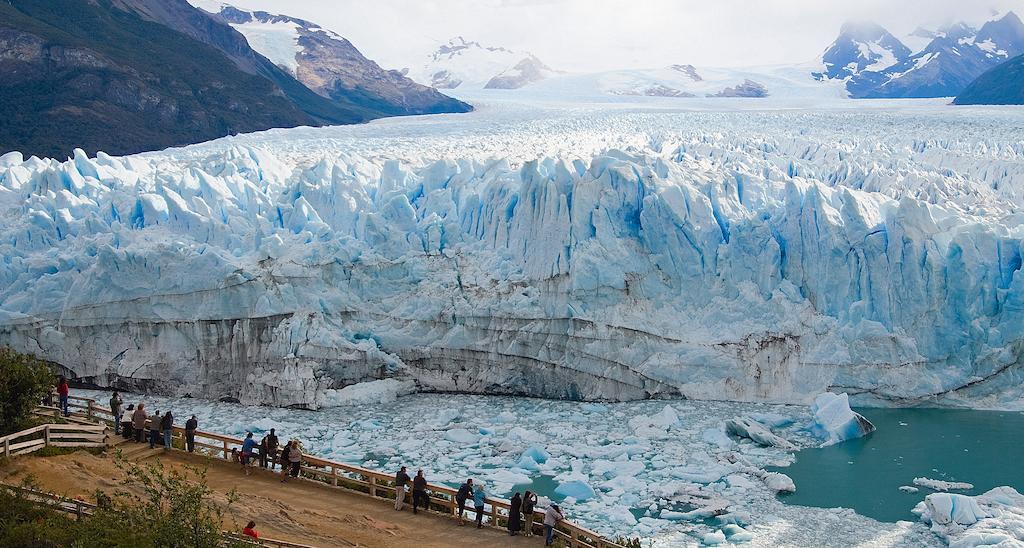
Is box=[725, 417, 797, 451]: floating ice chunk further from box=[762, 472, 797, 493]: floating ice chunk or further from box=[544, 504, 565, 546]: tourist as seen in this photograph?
box=[544, 504, 565, 546]: tourist

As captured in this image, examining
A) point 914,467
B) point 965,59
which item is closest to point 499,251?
point 914,467

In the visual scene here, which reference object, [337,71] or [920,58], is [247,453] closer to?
[337,71]

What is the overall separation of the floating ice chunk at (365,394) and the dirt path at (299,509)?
5.47 meters

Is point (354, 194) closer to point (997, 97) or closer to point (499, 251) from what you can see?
point (499, 251)

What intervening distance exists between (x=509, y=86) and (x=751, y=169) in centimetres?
5484

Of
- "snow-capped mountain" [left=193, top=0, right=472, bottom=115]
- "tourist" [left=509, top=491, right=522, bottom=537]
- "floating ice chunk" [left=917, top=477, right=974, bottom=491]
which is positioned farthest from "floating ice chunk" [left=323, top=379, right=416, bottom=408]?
"snow-capped mountain" [left=193, top=0, right=472, bottom=115]

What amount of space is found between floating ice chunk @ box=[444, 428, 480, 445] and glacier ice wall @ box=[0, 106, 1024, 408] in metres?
2.30

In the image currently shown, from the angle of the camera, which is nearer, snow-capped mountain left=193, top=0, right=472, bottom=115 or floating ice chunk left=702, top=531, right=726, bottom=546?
floating ice chunk left=702, top=531, right=726, bottom=546

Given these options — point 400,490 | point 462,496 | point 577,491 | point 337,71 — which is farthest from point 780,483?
point 337,71

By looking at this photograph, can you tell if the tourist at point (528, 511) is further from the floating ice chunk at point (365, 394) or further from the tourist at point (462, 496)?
the floating ice chunk at point (365, 394)

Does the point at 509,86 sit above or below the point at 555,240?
above

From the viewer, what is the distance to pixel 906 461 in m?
13.2

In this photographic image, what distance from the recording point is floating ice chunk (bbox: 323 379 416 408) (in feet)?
52.9

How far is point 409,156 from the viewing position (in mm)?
22125
